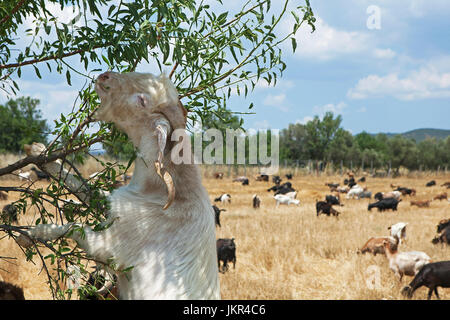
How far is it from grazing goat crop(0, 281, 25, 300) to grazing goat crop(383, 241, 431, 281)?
8612 millimetres

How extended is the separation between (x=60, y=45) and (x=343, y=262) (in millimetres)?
11270

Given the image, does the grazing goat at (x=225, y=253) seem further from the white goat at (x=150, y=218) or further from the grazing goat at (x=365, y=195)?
the grazing goat at (x=365, y=195)

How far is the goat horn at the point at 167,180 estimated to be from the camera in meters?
3.11

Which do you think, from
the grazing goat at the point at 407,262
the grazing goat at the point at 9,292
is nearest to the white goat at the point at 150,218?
the grazing goat at the point at 9,292

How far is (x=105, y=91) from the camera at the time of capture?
3.47 m

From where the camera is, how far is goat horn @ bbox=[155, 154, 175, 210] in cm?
311

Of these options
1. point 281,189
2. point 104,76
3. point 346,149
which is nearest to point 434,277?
point 104,76

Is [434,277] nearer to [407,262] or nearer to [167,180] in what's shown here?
[407,262]

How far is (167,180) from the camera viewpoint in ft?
10.3

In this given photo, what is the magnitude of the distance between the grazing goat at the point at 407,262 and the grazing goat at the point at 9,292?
861cm

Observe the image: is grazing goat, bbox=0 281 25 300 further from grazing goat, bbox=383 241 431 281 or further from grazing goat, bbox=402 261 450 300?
grazing goat, bbox=383 241 431 281

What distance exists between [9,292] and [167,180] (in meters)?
5.56
